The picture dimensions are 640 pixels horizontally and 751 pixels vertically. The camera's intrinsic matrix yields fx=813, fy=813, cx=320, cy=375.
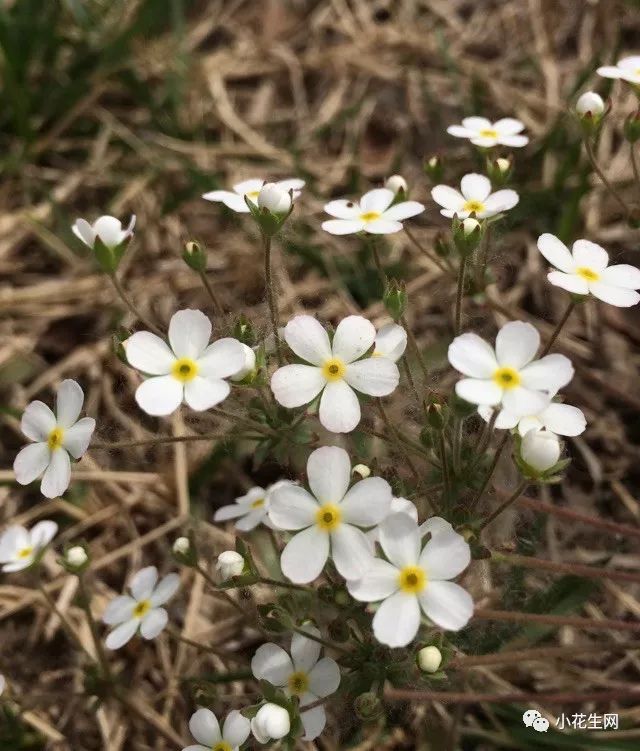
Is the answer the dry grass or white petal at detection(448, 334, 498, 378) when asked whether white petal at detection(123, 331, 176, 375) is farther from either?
white petal at detection(448, 334, 498, 378)

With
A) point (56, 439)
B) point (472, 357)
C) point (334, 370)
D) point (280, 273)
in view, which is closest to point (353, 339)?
point (334, 370)

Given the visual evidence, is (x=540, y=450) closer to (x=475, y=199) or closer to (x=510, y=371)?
(x=510, y=371)

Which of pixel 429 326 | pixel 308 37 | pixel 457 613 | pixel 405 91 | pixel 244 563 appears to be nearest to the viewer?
pixel 457 613

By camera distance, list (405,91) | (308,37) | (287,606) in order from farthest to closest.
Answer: (308,37), (405,91), (287,606)

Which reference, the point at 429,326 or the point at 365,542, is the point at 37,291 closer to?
the point at 429,326

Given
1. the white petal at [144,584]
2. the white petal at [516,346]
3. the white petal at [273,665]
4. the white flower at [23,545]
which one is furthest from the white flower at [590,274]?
the white flower at [23,545]

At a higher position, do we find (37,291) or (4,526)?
(37,291)

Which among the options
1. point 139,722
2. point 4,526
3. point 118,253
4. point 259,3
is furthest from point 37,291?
point 259,3
